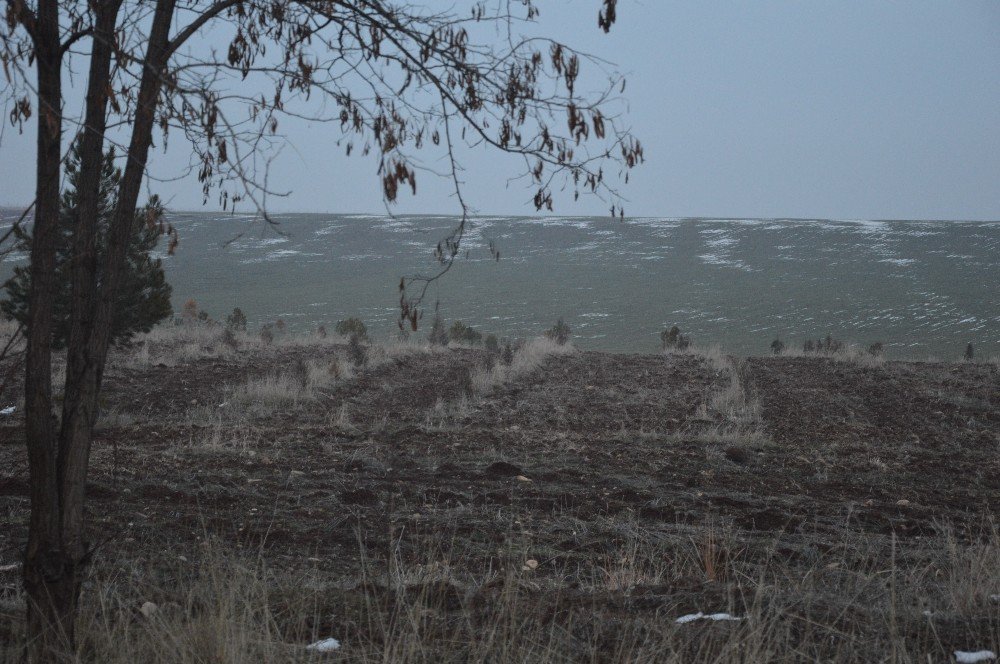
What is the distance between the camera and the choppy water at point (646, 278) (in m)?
39.8

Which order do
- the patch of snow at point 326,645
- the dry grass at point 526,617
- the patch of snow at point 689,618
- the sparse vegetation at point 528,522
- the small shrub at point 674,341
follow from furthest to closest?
1. the small shrub at point 674,341
2. the patch of snow at point 689,618
3. the sparse vegetation at point 528,522
4. the patch of snow at point 326,645
5. the dry grass at point 526,617

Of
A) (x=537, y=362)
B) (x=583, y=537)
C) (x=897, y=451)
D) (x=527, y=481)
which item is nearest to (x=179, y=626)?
(x=583, y=537)

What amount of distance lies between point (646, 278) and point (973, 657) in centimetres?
5255

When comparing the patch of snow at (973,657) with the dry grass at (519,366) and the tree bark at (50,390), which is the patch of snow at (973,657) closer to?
the tree bark at (50,390)

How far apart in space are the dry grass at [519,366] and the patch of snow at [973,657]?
1139 cm

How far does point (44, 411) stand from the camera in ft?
10.1

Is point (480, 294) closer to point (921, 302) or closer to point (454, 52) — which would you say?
point (921, 302)

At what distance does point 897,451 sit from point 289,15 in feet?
28.5

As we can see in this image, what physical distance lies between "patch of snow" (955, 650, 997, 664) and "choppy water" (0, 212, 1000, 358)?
28.5 meters

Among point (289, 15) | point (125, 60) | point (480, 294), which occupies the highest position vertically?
point (289, 15)

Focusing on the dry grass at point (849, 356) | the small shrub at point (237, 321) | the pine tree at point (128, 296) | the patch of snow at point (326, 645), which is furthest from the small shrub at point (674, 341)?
the patch of snow at point (326, 645)

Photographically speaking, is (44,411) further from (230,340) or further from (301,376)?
(230,340)

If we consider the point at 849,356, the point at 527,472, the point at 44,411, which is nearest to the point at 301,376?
the point at 527,472

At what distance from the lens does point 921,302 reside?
4381 centimetres
